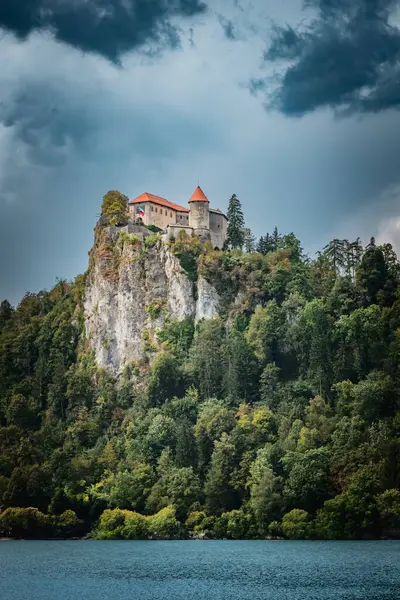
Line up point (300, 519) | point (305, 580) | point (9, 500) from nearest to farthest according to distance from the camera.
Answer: point (305, 580), point (300, 519), point (9, 500)

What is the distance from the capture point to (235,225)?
132m

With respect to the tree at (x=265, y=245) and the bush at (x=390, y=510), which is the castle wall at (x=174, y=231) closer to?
the tree at (x=265, y=245)

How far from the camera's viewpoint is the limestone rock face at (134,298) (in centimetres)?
12246

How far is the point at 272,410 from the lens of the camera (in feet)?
345

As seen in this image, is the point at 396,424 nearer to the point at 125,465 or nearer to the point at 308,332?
the point at 308,332

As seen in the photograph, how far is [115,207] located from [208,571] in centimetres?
7532

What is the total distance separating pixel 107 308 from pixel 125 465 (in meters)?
28.6

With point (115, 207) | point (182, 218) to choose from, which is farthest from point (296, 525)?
point (115, 207)

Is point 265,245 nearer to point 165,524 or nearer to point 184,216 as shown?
point 184,216

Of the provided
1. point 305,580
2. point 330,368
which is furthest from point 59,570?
point 330,368

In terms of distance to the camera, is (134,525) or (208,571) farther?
(134,525)

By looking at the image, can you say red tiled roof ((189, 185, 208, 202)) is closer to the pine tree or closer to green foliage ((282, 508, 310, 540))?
the pine tree

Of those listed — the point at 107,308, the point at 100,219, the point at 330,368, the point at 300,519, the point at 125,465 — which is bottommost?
the point at 300,519

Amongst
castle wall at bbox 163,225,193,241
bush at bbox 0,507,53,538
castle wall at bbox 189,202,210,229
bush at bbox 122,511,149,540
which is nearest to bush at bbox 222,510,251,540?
bush at bbox 122,511,149,540
